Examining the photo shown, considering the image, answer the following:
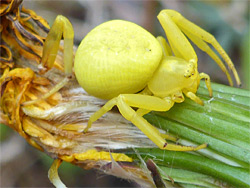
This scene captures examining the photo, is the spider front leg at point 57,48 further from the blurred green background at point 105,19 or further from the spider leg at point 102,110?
the blurred green background at point 105,19

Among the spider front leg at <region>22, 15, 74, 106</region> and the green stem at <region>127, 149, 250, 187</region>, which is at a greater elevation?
the spider front leg at <region>22, 15, 74, 106</region>

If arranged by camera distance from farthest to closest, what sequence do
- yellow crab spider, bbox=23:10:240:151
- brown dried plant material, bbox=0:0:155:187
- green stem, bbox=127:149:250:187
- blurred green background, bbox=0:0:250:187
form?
blurred green background, bbox=0:0:250:187 → brown dried plant material, bbox=0:0:155:187 → yellow crab spider, bbox=23:10:240:151 → green stem, bbox=127:149:250:187

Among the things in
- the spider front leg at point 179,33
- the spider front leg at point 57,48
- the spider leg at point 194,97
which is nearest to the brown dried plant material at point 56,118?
the spider front leg at point 57,48

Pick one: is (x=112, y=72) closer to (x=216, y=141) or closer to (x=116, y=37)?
(x=116, y=37)

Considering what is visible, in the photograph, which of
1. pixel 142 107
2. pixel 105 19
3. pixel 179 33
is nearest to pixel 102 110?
pixel 142 107

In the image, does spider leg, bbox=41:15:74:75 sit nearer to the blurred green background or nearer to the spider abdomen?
the spider abdomen

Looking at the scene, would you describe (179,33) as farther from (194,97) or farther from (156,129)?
(156,129)

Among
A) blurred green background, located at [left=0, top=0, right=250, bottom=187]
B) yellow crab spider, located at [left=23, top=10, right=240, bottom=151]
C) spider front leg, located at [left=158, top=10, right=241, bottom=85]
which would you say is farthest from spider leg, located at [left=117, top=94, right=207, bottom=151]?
blurred green background, located at [left=0, top=0, right=250, bottom=187]
